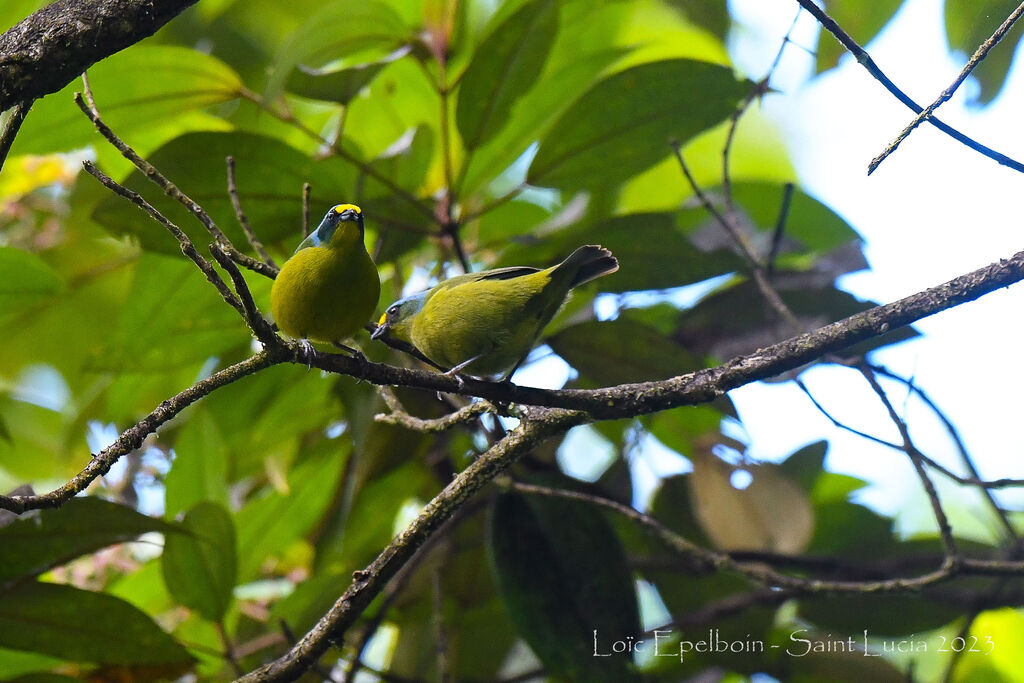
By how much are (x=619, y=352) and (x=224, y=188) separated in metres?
1.29

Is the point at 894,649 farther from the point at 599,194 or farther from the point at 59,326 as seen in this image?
the point at 59,326

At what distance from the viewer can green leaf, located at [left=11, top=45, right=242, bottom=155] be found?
2643 millimetres

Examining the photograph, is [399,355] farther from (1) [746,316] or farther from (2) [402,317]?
(1) [746,316]

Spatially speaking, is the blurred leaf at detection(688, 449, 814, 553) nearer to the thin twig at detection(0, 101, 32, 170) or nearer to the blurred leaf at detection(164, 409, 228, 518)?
the blurred leaf at detection(164, 409, 228, 518)

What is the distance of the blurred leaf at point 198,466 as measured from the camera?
295cm

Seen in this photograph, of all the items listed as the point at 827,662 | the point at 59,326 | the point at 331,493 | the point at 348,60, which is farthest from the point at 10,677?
the point at 827,662

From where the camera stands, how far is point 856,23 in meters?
2.64

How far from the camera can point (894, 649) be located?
3.34 m

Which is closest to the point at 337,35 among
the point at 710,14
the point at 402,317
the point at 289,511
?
the point at 402,317

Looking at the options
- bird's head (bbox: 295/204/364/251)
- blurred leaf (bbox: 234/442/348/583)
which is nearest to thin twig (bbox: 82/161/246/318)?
bird's head (bbox: 295/204/364/251)

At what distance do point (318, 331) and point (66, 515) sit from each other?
0.97 meters

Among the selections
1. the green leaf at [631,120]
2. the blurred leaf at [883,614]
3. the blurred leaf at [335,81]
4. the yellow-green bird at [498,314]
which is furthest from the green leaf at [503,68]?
the blurred leaf at [883,614]

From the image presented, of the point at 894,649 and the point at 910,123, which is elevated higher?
the point at 910,123

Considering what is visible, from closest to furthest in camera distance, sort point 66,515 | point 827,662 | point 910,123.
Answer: point 910,123 → point 66,515 → point 827,662
